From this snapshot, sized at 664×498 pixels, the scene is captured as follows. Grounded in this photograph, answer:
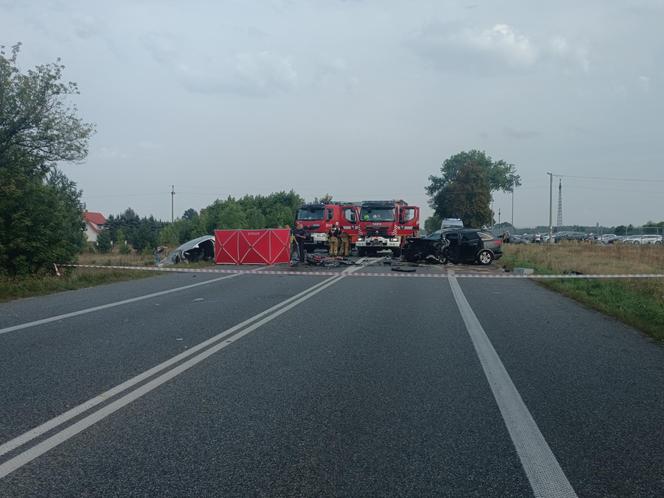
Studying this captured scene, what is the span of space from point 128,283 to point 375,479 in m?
17.0

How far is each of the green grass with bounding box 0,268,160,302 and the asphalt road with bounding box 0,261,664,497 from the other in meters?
5.68

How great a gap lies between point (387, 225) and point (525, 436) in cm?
2956

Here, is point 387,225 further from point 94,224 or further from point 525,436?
point 94,224

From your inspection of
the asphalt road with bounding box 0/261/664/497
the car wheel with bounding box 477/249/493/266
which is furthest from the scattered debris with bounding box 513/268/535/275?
the asphalt road with bounding box 0/261/664/497

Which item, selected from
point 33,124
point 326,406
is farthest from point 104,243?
point 326,406

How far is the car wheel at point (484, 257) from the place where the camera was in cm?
2980

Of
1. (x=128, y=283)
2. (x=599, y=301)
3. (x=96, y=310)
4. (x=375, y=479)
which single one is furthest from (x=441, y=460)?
(x=128, y=283)

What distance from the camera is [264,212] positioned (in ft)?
349

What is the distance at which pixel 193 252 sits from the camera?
3059cm

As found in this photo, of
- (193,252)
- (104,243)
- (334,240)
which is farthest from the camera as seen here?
(104,243)

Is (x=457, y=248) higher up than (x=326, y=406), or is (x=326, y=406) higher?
(x=457, y=248)

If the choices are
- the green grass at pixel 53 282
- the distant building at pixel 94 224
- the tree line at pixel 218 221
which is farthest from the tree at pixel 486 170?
the green grass at pixel 53 282

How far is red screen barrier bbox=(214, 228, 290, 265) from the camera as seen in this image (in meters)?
29.2

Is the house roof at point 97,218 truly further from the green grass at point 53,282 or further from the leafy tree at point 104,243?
A: the green grass at point 53,282
